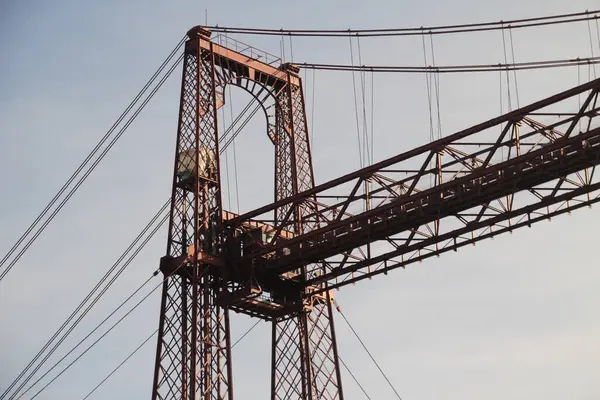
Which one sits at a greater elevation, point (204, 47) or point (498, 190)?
point (204, 47)

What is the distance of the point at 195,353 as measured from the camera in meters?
52.9

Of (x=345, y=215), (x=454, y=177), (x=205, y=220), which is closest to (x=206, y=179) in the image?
(x=205, y=220)

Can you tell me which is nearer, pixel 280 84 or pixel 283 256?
pixel 283 256

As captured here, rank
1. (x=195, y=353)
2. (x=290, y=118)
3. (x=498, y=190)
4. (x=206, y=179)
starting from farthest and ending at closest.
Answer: (x=290, y=118) → (x=206, y=179) → (x=195, y=353) → (x=498, y=190)

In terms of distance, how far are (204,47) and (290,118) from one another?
5723mm

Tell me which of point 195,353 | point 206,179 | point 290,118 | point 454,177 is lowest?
point 195,353

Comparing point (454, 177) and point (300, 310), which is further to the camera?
point (300, 310)

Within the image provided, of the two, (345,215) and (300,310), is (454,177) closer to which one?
(345,215)

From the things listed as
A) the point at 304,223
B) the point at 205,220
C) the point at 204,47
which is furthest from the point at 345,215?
the point at 204,47

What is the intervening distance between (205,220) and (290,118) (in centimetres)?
792

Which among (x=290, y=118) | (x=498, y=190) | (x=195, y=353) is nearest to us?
(x=498, y=190)

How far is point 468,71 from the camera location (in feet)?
202

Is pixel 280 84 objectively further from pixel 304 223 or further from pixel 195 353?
pixel 195 353

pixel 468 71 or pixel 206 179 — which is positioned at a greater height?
pixel 468 71
